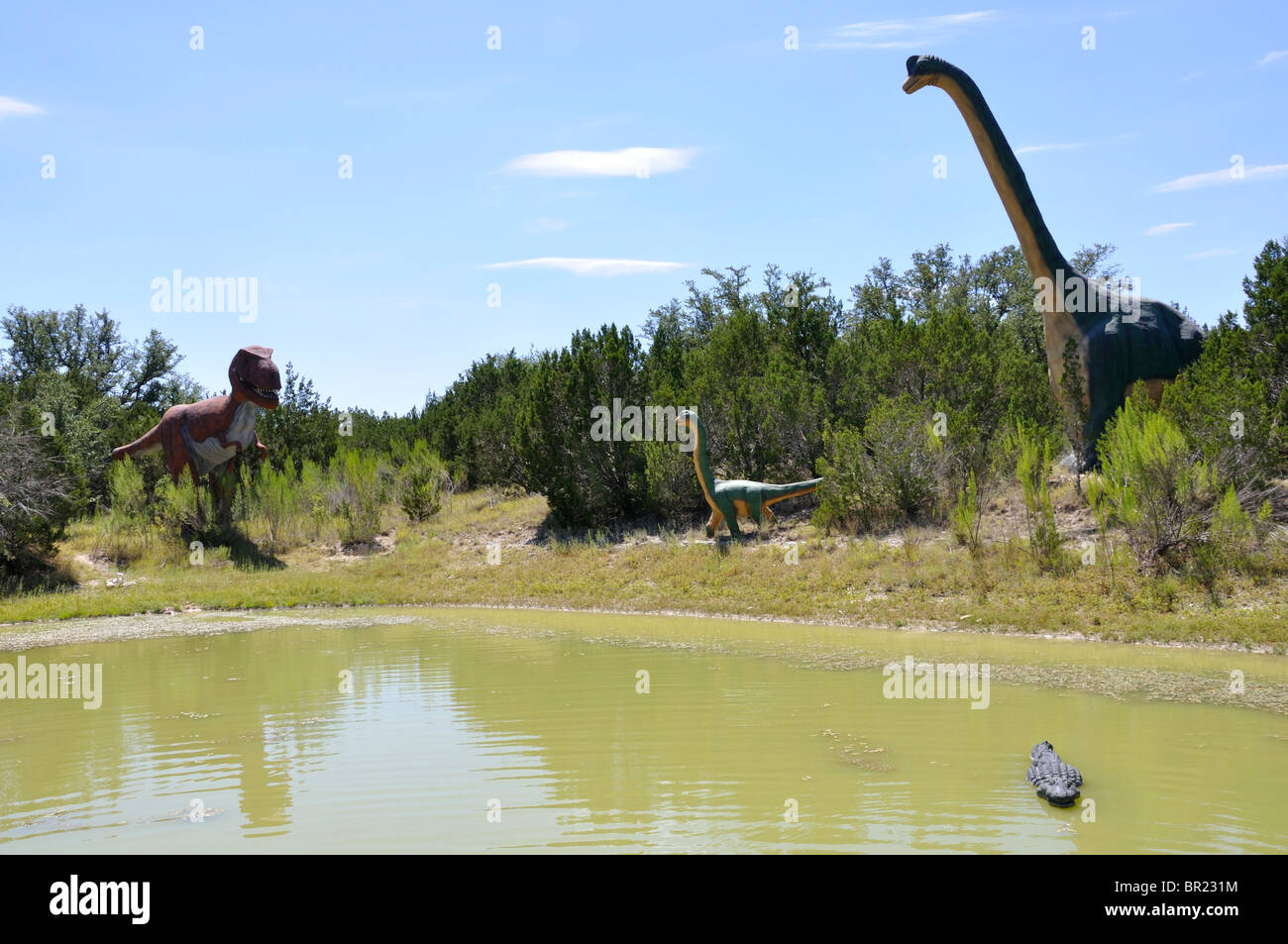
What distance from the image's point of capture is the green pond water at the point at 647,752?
18.1 ft

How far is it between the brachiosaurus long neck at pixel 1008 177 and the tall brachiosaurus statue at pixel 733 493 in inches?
200

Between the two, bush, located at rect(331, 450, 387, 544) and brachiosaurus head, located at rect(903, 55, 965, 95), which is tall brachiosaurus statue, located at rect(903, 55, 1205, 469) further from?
bush, located at rect(331, 450, 387, 544)

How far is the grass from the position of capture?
12117 mm

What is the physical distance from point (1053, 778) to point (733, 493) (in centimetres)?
1180

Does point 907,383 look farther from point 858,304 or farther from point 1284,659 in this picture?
point 858,304

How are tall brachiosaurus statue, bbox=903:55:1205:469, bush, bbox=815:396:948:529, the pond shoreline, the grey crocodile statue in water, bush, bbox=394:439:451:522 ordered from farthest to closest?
bush, bbox=394:439:451:522 < bush, bbox=815:396:948:529 < tall brachiosaurus statue, bbox=903:55:1205:469 < the pond shoreline < the grey crocodile statue in water

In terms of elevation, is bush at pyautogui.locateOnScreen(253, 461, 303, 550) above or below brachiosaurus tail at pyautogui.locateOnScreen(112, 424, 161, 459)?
below

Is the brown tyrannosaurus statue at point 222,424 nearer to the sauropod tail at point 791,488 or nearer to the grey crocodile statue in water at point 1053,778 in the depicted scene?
the sauropod tail at point 791,488

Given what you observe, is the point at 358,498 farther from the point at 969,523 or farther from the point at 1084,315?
the point at 1084,315

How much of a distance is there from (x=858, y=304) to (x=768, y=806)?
39.0 metres

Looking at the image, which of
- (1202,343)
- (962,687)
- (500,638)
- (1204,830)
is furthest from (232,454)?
(1204,830)

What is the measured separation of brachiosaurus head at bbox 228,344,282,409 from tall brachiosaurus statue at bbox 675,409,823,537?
28.3 ft

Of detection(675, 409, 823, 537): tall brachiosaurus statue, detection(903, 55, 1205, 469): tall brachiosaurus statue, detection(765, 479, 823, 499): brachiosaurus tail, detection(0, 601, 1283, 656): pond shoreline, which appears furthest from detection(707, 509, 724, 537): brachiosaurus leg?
detection(903, 55, 1205, 469): tall brachiosaurus statue

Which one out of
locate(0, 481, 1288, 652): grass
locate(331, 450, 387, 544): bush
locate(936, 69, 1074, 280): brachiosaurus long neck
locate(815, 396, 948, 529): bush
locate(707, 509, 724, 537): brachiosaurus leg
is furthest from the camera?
locate(331, 450, 387, 544): bush
